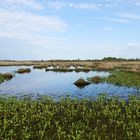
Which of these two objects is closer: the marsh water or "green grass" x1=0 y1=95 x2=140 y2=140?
"green grass" x1=0 y1=95 x2=140 y2=140

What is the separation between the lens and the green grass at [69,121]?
19.2m

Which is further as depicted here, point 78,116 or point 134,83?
point 134,83

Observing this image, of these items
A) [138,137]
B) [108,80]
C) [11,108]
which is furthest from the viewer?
[108,80]

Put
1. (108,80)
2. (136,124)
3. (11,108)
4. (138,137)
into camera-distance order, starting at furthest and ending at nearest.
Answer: (108,80) < (11,108) < (136,124) < (138,137)

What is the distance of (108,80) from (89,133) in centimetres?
3240

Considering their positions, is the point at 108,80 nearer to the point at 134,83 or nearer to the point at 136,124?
the point at 134,83

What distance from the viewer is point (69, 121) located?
22.4 meters

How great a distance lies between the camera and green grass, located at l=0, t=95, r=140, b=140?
19227mm

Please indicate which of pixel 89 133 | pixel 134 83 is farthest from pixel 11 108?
pixel 134 83

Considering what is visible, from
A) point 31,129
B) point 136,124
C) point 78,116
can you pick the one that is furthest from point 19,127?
point 136,124

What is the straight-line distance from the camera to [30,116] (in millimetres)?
24047

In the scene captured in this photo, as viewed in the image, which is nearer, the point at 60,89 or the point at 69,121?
the point at 69,121

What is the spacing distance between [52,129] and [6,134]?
3.00 meters

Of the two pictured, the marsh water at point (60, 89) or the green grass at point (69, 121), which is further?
the marsh water at point (60, 89)
